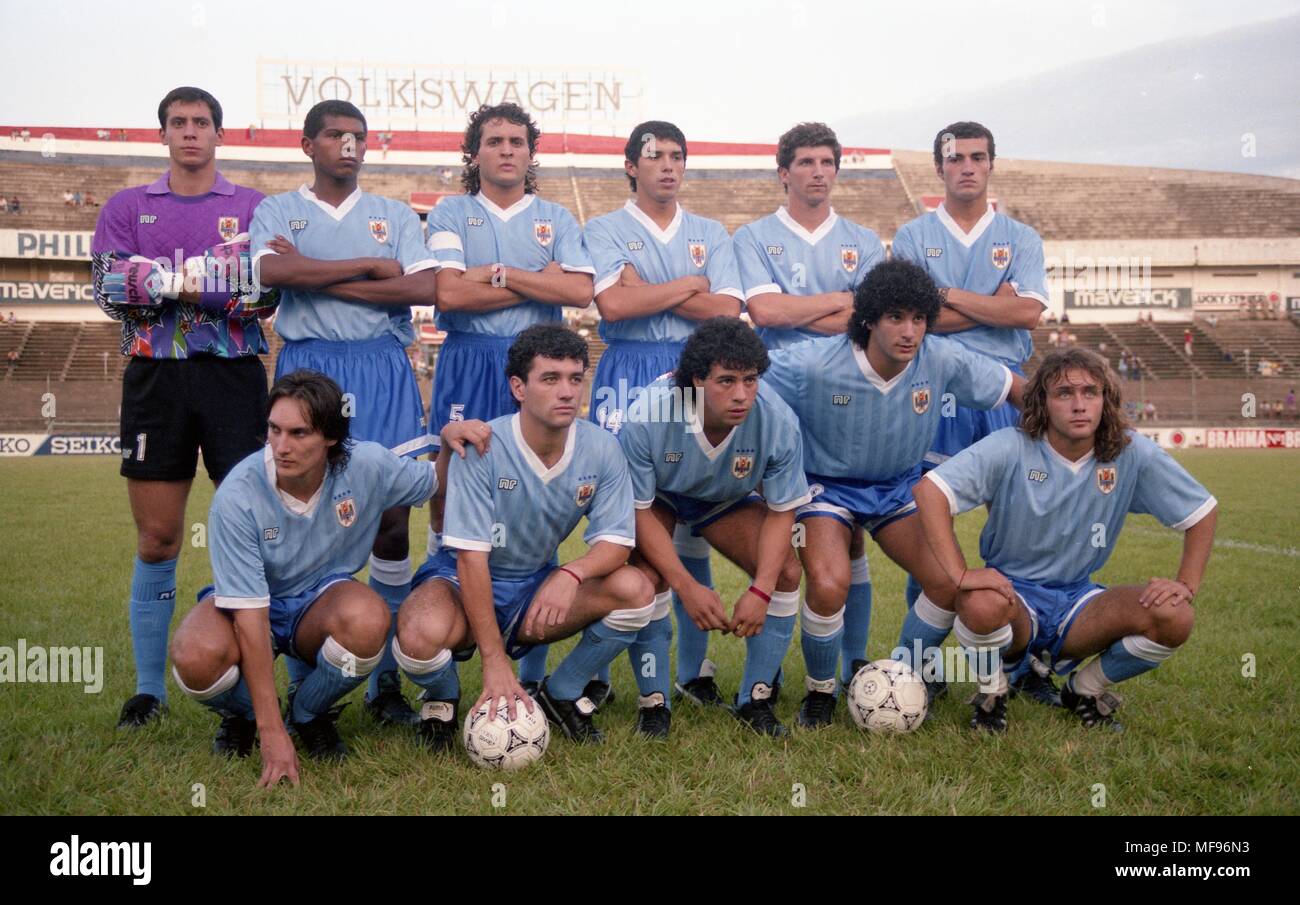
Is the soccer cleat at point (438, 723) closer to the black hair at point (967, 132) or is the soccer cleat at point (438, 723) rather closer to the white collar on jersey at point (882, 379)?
the white collar on jersey at point (882, 379)

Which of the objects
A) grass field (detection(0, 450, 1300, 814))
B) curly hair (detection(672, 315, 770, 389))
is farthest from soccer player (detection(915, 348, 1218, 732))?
curly hair (detection(672, 315, 770, 389))

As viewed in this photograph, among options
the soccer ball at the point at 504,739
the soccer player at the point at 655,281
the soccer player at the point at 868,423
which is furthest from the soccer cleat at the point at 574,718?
the soccer player at the point at 868,423

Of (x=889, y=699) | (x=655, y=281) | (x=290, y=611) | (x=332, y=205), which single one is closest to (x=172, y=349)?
(x=332, y=205)

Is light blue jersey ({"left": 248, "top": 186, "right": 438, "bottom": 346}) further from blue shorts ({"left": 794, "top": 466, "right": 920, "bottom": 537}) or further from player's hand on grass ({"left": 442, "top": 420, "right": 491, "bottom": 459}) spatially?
blue shorts ({"left": 794, "top": 466, "right": 920, "bottom": 537})

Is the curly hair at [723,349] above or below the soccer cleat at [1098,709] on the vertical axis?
above

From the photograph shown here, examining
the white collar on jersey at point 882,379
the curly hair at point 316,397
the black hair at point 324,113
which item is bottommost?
the curly hair at point 316,397

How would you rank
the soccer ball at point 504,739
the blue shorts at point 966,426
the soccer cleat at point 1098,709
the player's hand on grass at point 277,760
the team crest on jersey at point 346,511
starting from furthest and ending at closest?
the blue shorts at point 966,426
the soccer cleat at point 1098,709
the team crest on jersey at point 346,511
the soccer ball at point 504,739
the player's hand on grass at point 277,760

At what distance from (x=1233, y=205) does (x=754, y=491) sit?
41.6 meters

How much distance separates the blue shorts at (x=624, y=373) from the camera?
483 centimetres

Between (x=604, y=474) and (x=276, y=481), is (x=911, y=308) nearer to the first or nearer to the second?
(x=604, y=474)

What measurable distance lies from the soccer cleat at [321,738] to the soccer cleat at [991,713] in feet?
7.47

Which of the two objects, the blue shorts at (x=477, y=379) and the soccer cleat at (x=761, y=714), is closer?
the soccer cleat at (x=761, y=714)

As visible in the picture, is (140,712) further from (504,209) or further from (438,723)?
(504,209)
